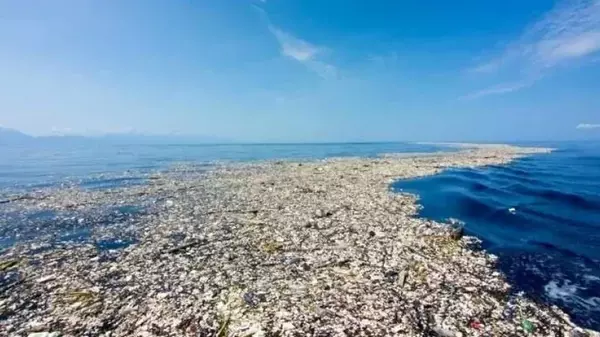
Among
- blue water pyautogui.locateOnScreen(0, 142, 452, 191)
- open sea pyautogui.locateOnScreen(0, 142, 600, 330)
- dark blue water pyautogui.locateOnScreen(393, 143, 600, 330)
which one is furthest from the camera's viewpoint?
blue water pyautogui.locateOnScreen(0, 142, 452, 191)

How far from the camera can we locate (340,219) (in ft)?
59.2

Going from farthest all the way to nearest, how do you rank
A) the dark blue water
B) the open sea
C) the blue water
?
the blue water < the open sea < the dark blue water

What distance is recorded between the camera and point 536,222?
18.9 meters

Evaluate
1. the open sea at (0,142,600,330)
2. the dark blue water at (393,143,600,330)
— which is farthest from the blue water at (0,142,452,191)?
the dark blue water at (393,143,600,330)

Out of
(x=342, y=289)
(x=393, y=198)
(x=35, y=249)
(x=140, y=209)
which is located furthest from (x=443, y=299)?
(x=140, y=209)

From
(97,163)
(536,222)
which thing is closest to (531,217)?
(536,222)

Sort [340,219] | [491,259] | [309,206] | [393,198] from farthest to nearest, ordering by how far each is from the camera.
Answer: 1. [393,198]
2. [309,206]
3. [340,219]
4. [491,259]

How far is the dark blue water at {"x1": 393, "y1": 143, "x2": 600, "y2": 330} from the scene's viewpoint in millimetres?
11031

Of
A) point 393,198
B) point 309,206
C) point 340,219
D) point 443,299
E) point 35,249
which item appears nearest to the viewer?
point 443,299

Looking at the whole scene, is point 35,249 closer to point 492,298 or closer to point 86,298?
point 86,298

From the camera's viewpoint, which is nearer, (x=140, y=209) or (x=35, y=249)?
(x=35, y=249)

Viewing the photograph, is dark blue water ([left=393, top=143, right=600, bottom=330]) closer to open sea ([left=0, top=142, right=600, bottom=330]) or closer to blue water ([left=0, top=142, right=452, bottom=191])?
open sea ([left=0, top=142, right=600, bottom=330])

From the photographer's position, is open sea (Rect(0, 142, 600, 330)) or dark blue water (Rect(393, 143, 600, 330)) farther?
open sea (Rect(0, 142, 600, 330))

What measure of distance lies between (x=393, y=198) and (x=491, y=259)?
10136mm
